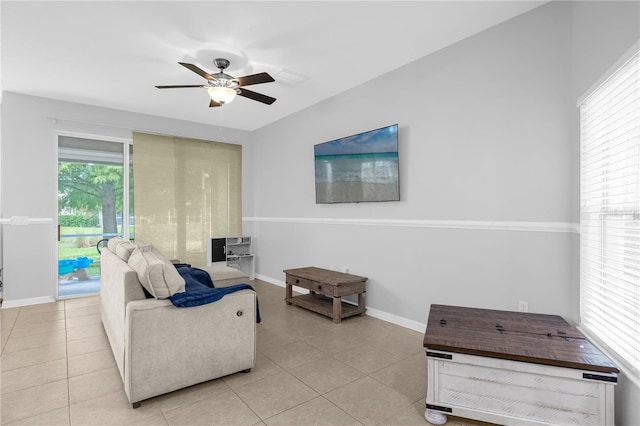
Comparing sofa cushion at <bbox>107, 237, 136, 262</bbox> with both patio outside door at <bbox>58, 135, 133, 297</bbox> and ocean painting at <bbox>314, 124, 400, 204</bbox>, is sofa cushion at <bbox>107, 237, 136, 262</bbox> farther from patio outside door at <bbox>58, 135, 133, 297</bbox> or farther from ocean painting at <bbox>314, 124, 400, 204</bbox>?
ocean painting at <bbox>314, 124, 400, 204</bbox>

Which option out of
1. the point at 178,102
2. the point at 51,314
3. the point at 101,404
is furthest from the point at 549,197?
the point at 51,314

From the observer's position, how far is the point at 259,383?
2311 millimetres

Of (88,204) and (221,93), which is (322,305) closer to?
(221,93)

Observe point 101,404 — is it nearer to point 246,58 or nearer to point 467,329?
point 467,329

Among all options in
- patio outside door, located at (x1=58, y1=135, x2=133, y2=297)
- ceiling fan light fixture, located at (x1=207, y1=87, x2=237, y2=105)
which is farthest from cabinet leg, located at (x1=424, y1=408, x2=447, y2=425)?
patio outside door, located at (x1=58, y1=135, x2=133, y2=297)

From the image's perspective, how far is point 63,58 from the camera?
10.9 ft

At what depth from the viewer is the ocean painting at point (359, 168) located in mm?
3551

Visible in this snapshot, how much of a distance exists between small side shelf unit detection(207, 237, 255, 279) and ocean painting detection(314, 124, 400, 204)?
2.08 meters

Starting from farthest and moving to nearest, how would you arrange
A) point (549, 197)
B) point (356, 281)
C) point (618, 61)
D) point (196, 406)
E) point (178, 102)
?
point (178, 102) → point (356, 281) → point (549, 197) → point (196, 406) → point (618, 61)

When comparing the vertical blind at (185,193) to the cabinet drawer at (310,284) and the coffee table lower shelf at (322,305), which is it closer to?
the cabinet drawer at (310,284)

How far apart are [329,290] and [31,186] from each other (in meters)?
4.19

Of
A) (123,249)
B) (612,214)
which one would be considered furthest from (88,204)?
(612,214)

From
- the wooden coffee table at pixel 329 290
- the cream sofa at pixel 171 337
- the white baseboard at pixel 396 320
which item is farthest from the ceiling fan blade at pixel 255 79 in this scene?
the white baseboard at pixel 396 320

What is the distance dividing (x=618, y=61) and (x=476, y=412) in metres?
2.01
